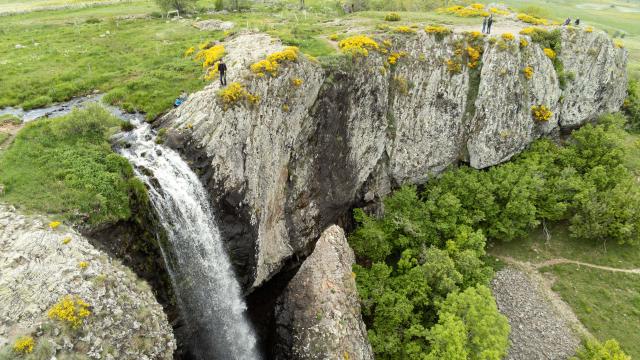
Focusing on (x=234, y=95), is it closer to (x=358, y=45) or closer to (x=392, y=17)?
(x=358, y=45)

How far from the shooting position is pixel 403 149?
136 ft

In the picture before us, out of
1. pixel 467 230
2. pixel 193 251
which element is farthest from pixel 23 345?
pixel 467 230

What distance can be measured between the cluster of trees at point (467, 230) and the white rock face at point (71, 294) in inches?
722

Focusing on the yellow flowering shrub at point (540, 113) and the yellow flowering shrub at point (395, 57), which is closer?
the yellow flowering shrub at point (395, 57)

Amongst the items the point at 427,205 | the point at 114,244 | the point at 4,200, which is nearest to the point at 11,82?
the point at 4,200

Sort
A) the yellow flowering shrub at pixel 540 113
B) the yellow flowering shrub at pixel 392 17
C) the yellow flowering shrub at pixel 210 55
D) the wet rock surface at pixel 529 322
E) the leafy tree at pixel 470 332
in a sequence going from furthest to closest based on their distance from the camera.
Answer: the yellow flowering shrub at pixel 392 17 → the yellow flowering shrub at pixel 540 113 → the yellow flowering shrub at pixel 210 55 → the wet rock surface at pixel 529 322 → the leafy tree at pixel 470 332

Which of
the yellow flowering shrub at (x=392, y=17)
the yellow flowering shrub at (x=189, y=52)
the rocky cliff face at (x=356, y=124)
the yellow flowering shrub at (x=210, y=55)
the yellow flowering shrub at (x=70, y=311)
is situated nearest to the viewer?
the yellow flowering shrub at (x=70, y=311)

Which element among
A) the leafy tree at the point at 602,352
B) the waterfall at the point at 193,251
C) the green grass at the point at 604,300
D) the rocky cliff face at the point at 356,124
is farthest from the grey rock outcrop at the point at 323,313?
the green grass at the point at 604,300

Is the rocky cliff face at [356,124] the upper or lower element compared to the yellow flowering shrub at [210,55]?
lower

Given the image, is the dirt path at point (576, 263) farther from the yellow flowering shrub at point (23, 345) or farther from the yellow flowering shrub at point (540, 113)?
the yellow flowering shrub at point (23, 345)

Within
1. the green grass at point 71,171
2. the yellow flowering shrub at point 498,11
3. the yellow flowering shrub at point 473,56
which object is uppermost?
the yellow flowering shrub at point 498,11

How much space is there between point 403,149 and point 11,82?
37.3 m

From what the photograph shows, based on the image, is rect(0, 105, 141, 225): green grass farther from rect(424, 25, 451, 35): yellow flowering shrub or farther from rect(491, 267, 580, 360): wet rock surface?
rect(491, 267, 580, 360): wet rock surface

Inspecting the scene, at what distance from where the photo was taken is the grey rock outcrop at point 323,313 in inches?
1032
